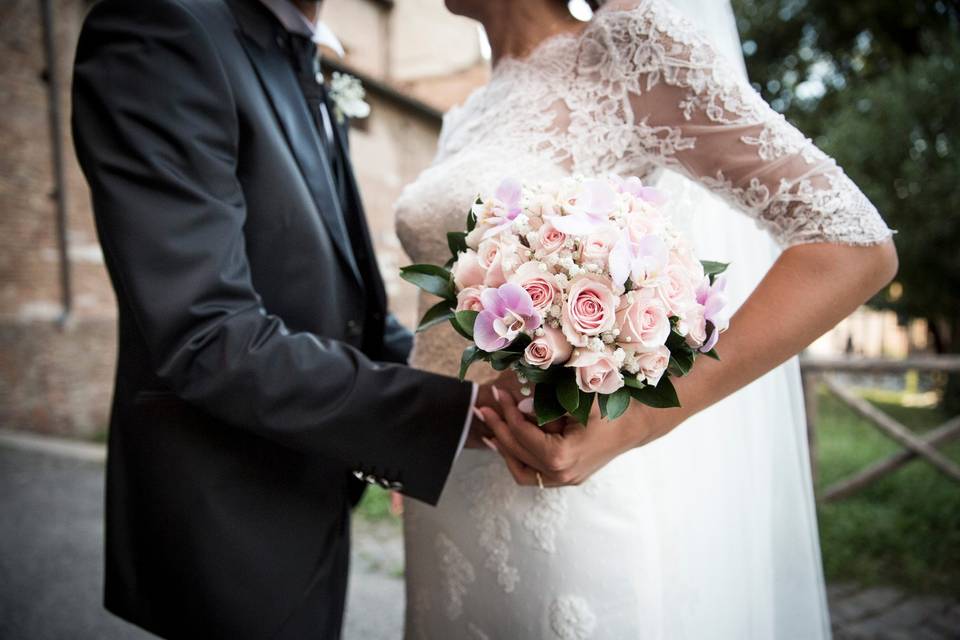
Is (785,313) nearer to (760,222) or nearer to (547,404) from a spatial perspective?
(760,222)

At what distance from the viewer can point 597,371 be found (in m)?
1.05

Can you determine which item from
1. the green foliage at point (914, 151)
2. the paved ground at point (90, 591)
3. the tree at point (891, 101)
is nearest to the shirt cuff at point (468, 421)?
the paved ground at point (90, 591)

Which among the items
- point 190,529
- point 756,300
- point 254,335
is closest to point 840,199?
point 756,300

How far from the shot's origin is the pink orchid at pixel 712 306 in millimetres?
1125

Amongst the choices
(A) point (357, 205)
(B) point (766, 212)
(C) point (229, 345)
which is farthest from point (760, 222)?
(C) point (229, 345)

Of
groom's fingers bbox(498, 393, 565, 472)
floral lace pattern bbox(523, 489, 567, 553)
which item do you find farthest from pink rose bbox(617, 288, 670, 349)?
floral lace pattern bbox(523, 489, 567, 553)

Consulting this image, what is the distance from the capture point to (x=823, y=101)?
1233 centimetres

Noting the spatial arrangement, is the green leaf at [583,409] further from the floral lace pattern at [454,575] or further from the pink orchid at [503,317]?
the floral lace pattern at [454,575]

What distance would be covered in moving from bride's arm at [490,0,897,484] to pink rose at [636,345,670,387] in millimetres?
248

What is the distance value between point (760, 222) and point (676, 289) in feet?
1.54

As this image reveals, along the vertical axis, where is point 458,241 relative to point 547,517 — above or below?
above

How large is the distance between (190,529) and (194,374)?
43 cm

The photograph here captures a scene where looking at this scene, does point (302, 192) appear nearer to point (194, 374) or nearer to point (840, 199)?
point (194, 374)

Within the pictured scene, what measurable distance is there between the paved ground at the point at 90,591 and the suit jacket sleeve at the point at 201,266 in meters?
2.80
